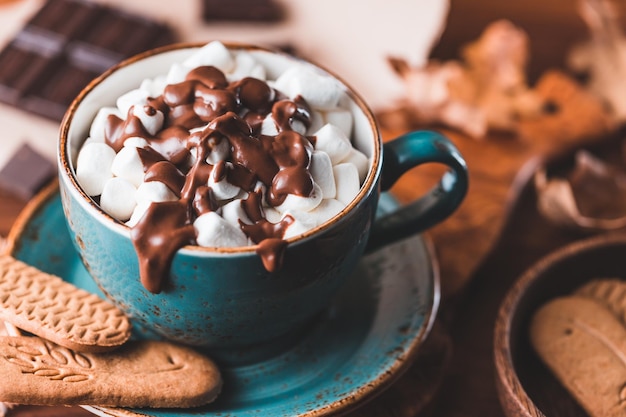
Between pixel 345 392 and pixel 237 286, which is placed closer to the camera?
pixel 237 286

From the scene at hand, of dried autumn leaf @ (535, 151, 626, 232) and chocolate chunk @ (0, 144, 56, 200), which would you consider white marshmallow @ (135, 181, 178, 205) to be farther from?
dried autumn leaf @ (535, 151, 626, 232)

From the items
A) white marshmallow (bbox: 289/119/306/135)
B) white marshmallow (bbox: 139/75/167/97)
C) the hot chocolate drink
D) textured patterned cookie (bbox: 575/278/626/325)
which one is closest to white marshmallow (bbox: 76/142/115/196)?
the hot chocolate drink

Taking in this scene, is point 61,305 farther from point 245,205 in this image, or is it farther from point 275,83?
point 275,83

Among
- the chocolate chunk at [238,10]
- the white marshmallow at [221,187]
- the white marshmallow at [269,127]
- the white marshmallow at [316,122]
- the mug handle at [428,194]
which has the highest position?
the white marshmallow at [269,127]

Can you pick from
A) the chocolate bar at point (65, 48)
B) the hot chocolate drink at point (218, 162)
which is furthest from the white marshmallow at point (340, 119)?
the chocolate bar at point (65, 48)

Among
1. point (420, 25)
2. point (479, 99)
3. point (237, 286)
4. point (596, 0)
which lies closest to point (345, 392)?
point (237, 286)

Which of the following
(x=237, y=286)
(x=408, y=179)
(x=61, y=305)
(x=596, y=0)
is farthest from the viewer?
(x=596, y=0)

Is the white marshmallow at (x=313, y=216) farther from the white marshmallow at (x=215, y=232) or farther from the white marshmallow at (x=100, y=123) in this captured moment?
the white marshmallow at (x=100, y=123)
